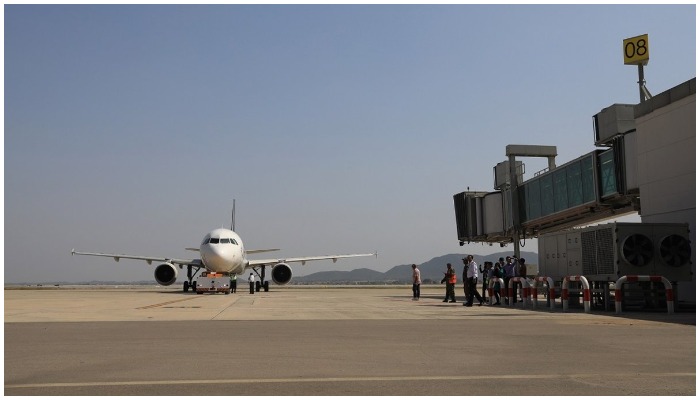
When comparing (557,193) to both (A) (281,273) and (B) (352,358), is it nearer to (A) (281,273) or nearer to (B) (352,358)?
(A) (281,273)

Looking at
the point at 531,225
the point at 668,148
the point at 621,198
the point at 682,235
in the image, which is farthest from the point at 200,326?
the point at 531,225

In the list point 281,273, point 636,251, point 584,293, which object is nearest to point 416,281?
point 636,251

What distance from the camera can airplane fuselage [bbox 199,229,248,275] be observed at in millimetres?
38188

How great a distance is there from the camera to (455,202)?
45.9m

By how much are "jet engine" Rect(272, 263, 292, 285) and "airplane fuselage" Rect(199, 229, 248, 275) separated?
422cm

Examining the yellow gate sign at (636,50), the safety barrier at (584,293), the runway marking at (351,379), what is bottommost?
the runway marking at (351,379)

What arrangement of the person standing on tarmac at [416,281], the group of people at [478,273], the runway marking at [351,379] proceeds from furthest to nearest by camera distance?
the person standing on tarmac at [416,281]
the group of people at [478,273]
the runway marking at [351,379]

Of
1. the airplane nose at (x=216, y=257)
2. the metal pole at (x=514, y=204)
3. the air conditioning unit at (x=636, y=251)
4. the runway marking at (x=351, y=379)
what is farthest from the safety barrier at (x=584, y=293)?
the airplane nose at (x=216, y=257)

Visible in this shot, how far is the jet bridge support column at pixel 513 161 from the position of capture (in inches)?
1540

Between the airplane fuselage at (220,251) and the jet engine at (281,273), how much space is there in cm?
422

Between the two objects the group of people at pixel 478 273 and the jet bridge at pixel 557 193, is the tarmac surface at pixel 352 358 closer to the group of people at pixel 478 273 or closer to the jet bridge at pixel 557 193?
the group of people at pixel 478 273

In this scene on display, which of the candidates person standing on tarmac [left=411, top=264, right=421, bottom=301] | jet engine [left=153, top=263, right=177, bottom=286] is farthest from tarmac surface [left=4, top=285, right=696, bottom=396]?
jet engine [left=153, top=263, right=177, bottom=286]

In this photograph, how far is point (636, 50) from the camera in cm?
2967

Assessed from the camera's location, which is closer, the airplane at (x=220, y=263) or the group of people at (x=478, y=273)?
the group of people at (x=478, y=273)
